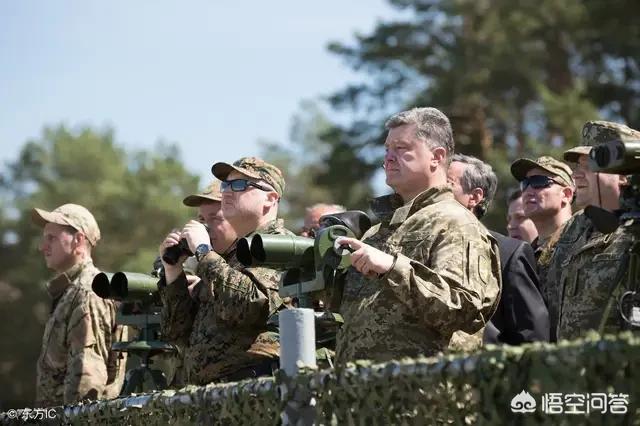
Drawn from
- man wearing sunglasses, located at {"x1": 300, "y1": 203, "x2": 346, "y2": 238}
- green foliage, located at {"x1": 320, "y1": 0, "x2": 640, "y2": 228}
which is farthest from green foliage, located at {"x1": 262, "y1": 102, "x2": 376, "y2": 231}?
man wearing sunglasses, located at {"x1": 300, "y1": 203, "x2": 346, "y2": 238}

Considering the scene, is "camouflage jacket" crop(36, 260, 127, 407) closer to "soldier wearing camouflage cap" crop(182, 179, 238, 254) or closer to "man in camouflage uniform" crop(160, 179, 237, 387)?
"man in camouflage uniform" crop(160, 179, 237, 387)

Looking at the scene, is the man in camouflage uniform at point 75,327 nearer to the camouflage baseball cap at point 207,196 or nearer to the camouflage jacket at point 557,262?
the camouflage baseball cap at point 207,196

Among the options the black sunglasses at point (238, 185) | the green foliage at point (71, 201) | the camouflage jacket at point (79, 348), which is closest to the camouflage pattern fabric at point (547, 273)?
the black sunglasses at point (238, 185)

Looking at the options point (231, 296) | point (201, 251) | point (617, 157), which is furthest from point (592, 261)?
point (201, 251)

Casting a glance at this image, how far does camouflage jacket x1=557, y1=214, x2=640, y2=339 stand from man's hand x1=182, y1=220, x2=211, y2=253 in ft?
6.38

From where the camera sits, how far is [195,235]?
652 centimetres

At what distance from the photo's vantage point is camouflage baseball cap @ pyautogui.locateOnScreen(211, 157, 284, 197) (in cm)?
679

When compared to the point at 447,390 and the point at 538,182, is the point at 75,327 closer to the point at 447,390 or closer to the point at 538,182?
the point at 538,182

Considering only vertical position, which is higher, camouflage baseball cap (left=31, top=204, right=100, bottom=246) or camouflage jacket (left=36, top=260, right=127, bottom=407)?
camouflage baseball cap (left=31, top=204, right=100, bottom=246)

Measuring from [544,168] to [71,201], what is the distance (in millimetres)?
32761

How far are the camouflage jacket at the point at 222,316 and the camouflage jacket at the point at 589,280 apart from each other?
4.98 ft

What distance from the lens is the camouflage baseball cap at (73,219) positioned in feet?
28.5

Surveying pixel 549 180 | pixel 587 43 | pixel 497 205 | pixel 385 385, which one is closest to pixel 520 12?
pixel 587 43

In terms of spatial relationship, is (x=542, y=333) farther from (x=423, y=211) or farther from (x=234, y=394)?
(x=234, y=394)
